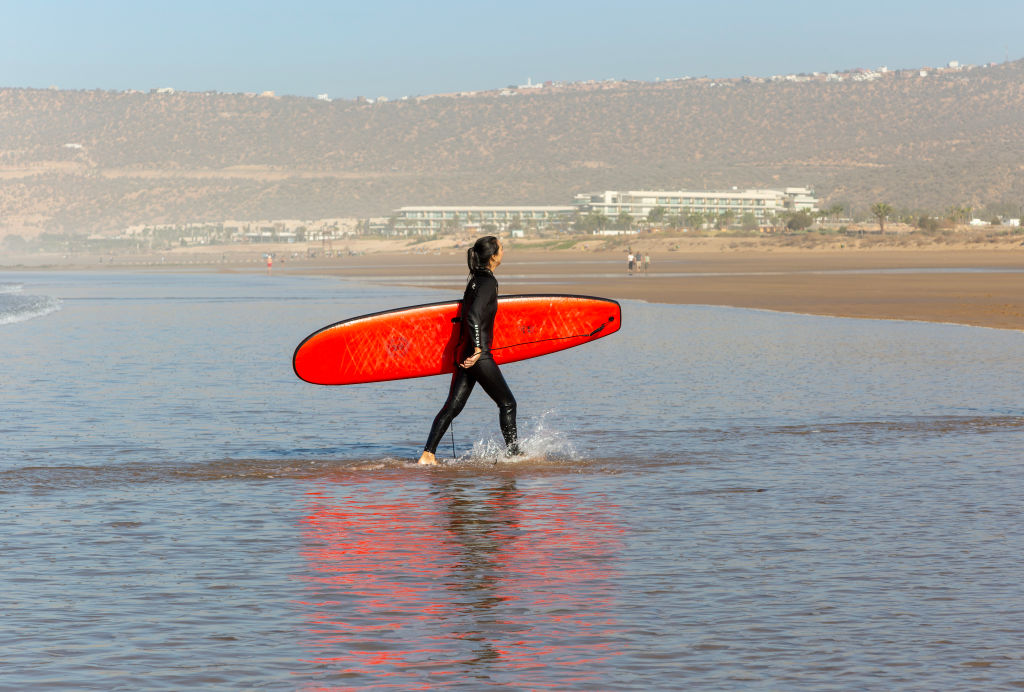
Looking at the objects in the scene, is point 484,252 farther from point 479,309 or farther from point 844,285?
point 844,285

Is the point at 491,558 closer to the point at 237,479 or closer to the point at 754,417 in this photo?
the point at 237,479

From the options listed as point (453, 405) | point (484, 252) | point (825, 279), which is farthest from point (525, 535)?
point (825, 279)

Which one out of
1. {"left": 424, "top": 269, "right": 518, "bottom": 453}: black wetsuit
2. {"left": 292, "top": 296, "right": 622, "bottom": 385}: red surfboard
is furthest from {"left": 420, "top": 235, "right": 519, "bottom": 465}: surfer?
{"left": 292, "top": 296, "right": 622, "bottom": 385}: red surfboard

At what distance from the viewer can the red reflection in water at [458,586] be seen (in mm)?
6000

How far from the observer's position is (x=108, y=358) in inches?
916

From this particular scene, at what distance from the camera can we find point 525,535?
888 centimetres

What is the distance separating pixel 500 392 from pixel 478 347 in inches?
19.1

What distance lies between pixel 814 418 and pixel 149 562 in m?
8.45

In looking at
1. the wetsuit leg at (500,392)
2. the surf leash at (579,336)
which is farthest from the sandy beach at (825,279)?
the wetsuit leg at (500,392)

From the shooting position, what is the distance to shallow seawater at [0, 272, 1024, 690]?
6.07 metres

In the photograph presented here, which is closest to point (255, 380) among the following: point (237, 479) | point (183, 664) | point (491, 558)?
point (237, 479)

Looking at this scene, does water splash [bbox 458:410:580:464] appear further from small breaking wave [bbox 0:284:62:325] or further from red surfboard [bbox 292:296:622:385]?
small breaking wave [bbox 0:284:62:325]

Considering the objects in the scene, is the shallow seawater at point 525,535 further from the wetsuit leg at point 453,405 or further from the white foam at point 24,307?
the white foam at point 24,307

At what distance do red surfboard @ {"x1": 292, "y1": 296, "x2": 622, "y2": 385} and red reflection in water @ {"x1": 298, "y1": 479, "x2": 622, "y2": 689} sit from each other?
2.20 meters
